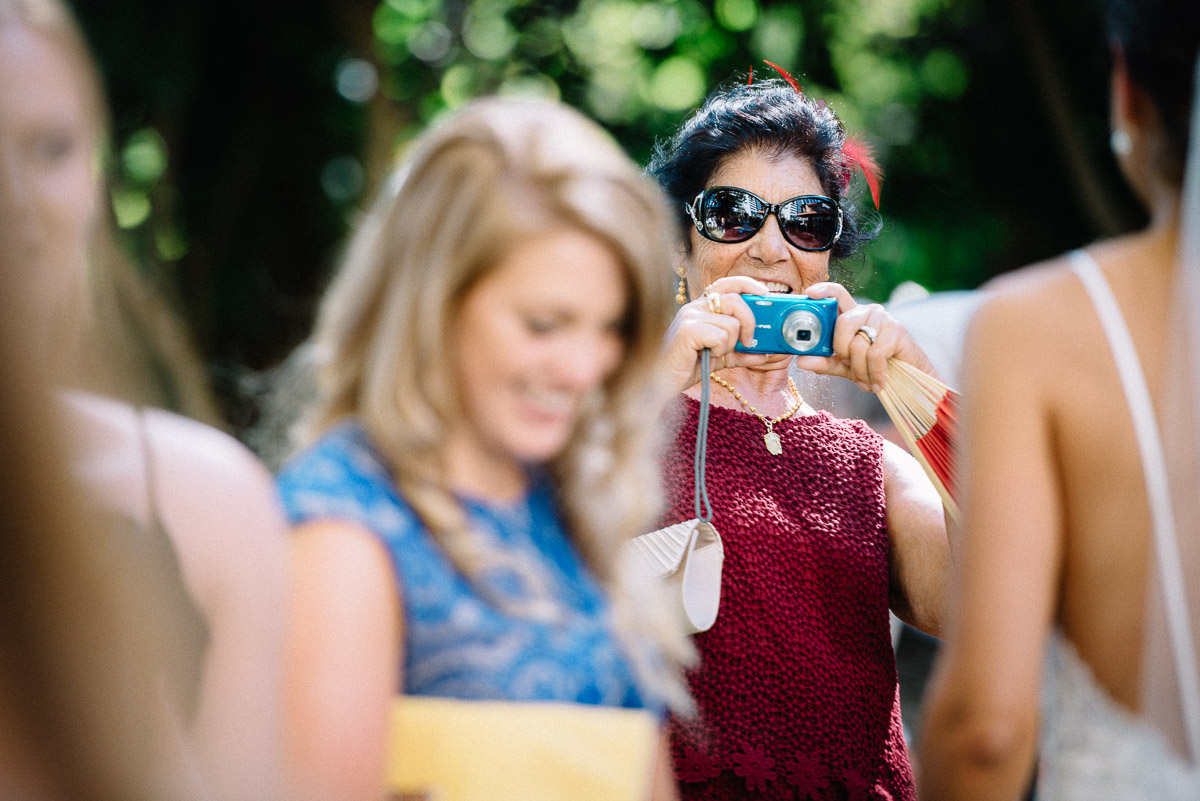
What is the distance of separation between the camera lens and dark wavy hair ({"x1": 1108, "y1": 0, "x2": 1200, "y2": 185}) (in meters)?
0.74

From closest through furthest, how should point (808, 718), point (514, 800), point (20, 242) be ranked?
point (20, 242), point (514, 800), point (808, 718)

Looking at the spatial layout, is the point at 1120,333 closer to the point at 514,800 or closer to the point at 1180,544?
the point at 1180,544

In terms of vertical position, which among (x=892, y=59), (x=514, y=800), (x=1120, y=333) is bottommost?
(x=514, y=800)

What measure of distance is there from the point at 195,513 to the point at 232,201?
23.2 ft

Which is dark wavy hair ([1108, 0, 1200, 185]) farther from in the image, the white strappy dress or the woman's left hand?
the woman's left hand

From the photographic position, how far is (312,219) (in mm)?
8211

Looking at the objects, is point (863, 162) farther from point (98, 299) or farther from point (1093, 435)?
point (98, 299)

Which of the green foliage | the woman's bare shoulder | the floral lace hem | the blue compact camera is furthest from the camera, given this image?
the green foliage

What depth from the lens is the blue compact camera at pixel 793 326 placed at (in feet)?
6.41

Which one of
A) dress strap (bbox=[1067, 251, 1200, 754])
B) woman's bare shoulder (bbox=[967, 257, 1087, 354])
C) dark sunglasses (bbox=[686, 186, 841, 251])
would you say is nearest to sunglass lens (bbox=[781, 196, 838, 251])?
dark sunglasses (bbox=[686, 186, 841, 251])

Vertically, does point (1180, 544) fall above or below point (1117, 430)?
below

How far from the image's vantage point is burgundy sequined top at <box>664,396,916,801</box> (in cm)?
188

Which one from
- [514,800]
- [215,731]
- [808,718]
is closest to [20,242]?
[215,731]

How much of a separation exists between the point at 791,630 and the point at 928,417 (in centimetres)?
46
